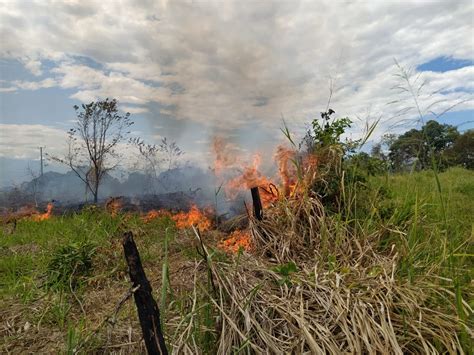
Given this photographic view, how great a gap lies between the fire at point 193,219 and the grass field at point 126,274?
0.20 m

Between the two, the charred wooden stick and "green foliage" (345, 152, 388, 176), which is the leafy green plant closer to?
the charred wooden stick

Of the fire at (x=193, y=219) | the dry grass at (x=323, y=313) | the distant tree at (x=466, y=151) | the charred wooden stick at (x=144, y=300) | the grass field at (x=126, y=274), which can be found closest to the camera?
the charred wooden stick at (x=144, y=300)

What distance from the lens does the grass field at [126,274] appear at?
2.14 m

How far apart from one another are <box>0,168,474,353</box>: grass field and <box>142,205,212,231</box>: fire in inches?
8.4

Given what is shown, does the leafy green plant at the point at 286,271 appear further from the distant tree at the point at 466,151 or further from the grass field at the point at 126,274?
the distant tree at the point at 466,151

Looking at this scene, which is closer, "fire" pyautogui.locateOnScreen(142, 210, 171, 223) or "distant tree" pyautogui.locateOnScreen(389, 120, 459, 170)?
"distant tree" pyautogui.locateOnScreen(389, 120, 459, 170)

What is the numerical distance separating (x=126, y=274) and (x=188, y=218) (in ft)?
6.99

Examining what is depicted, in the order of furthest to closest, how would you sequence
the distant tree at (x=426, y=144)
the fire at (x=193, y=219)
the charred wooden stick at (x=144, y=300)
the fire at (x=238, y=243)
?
the fire at (x=193, y=219) → the fire at (x=238, y=243) → the distant tree at (x=426, y=144) → the charred wooden stick at (x=144, y=300)

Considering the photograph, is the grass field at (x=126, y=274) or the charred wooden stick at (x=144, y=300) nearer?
the charred wooden stick at (x=144, y=300)

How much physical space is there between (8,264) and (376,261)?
4176 millimetres

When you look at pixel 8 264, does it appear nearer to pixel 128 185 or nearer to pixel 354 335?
pixel 354 335

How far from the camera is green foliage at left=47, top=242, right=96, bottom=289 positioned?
353 centimetres

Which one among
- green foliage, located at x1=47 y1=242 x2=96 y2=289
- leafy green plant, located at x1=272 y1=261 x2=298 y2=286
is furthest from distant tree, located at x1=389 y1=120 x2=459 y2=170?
green foliage, located at x1=47 y1=242 x2=96 y2=289

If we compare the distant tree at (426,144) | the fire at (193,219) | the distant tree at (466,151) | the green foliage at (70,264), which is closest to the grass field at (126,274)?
the green foliage at (70,264)
